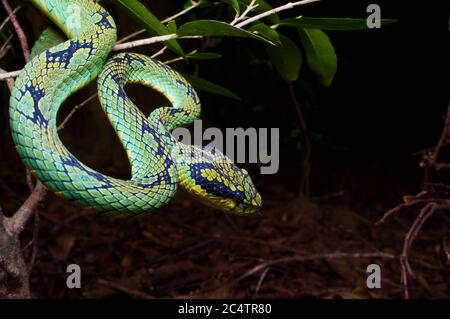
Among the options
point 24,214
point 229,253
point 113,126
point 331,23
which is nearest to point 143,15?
point 113,126

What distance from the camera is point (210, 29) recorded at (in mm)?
1849

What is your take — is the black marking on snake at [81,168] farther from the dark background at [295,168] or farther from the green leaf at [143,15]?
the dark background at [295,168]

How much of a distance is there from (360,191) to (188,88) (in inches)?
172

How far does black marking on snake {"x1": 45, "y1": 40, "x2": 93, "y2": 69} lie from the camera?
188cm

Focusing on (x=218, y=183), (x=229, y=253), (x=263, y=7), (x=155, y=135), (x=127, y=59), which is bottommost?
(x=229, y=253)

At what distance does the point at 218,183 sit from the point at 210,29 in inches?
27.5

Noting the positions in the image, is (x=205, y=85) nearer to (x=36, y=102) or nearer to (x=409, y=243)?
(x=36, y=102)

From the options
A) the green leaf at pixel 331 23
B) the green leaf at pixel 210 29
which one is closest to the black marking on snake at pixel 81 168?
the green leaf at pixel 210 29

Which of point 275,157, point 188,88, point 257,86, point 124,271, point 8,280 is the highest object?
point 257,86

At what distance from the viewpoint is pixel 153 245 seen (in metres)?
4.41

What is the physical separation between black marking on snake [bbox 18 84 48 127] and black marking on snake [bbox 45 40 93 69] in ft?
0.49

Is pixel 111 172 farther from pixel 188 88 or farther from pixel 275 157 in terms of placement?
pixel 188 88

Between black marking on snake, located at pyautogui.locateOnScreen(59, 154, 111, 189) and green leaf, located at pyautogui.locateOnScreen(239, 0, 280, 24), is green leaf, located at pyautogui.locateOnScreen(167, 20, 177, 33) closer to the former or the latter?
green leaf, located at pyautogui.locateOnScreen(239, 0, 280, 24)

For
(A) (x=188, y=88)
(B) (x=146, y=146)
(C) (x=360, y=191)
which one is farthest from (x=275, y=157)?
(B) (x=146, y=146)
